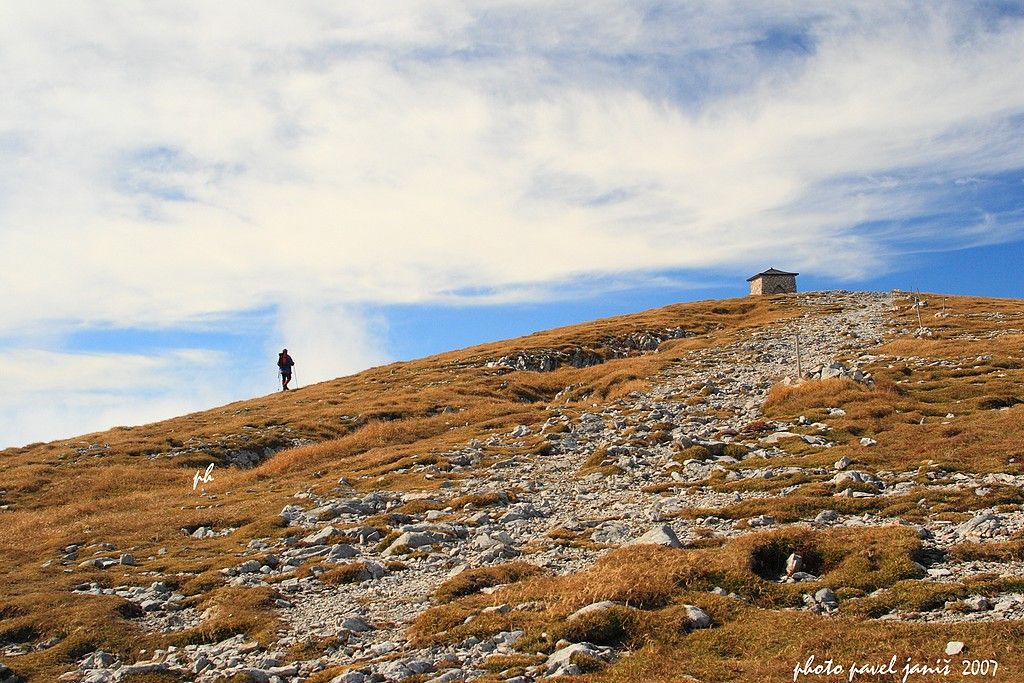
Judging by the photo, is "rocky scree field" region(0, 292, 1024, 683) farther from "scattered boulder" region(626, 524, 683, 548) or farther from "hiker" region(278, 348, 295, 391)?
"hiker" region(278, 348, 295, 391)

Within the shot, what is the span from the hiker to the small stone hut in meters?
75.6

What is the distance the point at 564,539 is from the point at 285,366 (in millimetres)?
59369

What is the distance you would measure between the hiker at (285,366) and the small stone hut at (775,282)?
248 ft

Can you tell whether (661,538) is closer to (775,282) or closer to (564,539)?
(564,539)

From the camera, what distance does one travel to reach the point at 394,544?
20.1 metres

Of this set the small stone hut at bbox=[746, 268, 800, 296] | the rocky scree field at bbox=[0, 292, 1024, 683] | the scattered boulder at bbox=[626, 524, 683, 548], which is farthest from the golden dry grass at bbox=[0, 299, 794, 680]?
the small stone hut at bbox=[746, 268, 800, 296]

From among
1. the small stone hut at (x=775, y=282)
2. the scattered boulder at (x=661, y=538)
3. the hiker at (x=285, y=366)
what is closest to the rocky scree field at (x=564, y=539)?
the scattered boulder at (x=661, y=538)

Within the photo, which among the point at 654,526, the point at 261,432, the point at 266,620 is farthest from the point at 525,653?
the point at 261,432

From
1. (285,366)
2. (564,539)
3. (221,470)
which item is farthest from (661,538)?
(285,366)

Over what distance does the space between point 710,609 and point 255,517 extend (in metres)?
18.2

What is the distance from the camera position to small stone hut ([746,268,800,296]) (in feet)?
382

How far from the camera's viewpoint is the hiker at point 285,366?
72.8 m

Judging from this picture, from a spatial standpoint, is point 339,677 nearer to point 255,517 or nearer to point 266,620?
point 266,620

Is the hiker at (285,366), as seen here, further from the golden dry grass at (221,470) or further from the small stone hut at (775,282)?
the small stone hut at (775,282)
